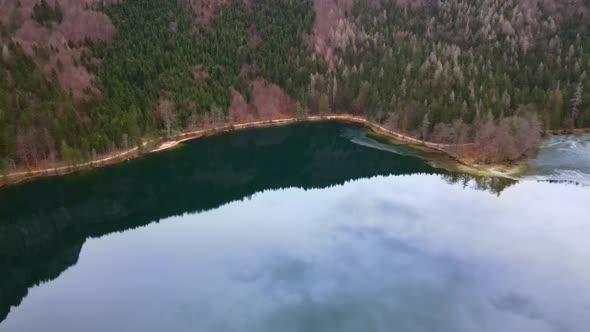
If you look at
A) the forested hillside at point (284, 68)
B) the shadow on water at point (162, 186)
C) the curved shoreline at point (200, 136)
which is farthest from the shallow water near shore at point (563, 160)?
the curved shoreline at point (200, 136)

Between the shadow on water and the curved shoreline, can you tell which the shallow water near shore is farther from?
the curved shoreline

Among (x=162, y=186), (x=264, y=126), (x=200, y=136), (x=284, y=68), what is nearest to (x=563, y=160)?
(x=264, y=126)

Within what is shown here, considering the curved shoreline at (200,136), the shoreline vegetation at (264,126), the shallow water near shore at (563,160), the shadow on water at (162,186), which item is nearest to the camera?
the shadow on water at (162,186)

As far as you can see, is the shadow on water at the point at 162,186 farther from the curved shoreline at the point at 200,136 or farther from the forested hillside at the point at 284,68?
the forested hillside at the point at 284,68

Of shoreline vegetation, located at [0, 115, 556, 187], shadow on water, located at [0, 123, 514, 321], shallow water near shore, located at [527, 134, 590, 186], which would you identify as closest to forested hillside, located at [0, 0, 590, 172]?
shoreline vegetation, located at [0, 115, 556, 187]

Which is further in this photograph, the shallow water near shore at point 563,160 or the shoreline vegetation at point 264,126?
the shoreline vegetation at point 264,126

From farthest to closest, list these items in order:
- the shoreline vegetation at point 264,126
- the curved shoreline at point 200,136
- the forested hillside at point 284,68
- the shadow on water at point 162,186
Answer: the forested hillside at point 284,68
the shoreline vegetation at point 264,126
the curved shoreline at point 200,136
the shadow on water at point 162,186

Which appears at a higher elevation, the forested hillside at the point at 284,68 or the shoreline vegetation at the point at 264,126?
the forested hillside at the point at 284,68

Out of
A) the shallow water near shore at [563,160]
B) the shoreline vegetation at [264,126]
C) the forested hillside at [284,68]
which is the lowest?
the shallow water near shore at [563,160]
